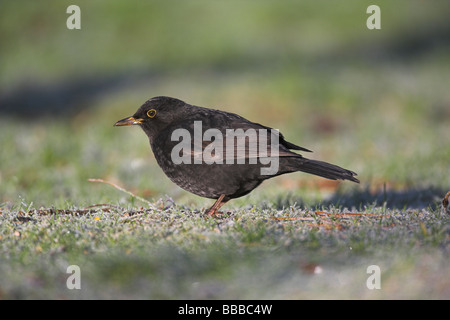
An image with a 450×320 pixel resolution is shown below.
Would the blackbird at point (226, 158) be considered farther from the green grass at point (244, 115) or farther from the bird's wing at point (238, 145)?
the green grass at point (244, 115)

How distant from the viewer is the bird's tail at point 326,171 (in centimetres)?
455

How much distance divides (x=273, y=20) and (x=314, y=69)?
364 centimetres

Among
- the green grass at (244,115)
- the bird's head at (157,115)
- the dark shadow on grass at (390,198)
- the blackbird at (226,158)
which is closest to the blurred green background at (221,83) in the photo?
the green grass at (244,115)

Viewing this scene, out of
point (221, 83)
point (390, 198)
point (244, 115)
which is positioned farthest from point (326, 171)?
point (221, 83)

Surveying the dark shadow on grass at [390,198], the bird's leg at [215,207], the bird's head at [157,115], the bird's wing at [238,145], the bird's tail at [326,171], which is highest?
the bird's head at [157,115]

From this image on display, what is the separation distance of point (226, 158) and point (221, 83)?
719 cm

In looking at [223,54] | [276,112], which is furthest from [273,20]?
[276,112]

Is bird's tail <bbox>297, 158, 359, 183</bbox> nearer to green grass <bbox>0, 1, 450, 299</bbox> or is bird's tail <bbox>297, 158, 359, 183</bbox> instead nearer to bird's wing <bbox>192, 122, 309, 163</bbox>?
bird's wing <bbox>192, 122, 309, 163</bbox>

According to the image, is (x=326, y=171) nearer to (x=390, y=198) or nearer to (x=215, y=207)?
(x=215, y=207)

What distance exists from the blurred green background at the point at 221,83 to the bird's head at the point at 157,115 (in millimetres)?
1004

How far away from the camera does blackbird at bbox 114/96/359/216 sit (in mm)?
4711

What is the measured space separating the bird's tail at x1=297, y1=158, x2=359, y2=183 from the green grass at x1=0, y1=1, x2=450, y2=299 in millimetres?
298

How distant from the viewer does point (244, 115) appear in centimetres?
1046
